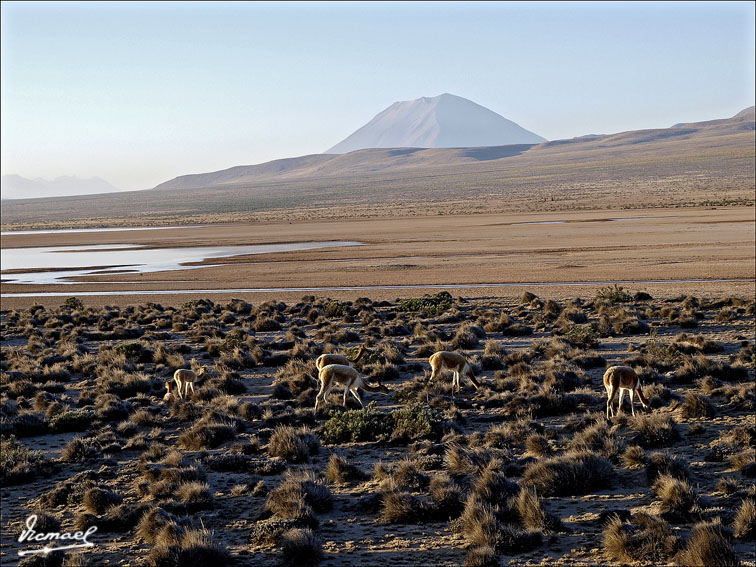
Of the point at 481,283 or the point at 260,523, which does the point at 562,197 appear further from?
the point at 260,523

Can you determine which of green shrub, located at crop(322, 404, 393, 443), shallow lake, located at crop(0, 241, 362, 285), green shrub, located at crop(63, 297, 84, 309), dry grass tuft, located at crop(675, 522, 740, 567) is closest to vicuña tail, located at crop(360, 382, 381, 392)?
green shrub, located at crop(322, 404, 393, 443)

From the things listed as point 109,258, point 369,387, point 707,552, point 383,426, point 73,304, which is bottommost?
point 383,426

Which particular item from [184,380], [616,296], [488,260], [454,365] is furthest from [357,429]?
[488,260]

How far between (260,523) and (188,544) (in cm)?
112

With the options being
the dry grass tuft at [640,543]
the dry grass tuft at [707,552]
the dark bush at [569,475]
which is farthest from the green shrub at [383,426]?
the dry grass tuft at [707,552]

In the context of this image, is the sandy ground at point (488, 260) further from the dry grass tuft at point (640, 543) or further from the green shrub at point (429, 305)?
the dry grass tuft at point (640, 543)

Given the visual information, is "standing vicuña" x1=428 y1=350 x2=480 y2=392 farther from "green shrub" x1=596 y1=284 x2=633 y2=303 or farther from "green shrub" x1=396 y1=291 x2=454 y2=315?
"green shrub" x1=596 y1=284 x2=633 y2=303

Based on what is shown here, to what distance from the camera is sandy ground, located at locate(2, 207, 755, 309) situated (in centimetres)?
3488

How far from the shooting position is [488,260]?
4484 cm

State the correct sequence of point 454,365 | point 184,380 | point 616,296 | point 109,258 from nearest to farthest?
point 454,365 → point 184,380 → point 616,296 → point 109,258

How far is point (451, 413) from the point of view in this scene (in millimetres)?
12844

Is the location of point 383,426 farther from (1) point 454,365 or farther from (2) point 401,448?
(1) point 454,365

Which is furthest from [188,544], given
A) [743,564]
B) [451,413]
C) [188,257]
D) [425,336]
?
[188,257]

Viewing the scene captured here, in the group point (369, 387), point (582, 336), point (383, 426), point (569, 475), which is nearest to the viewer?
point (569, 475)
